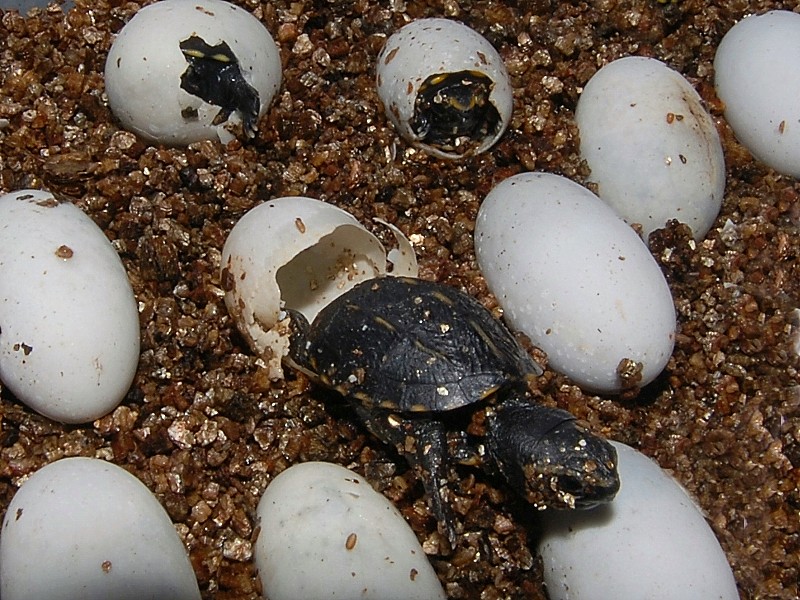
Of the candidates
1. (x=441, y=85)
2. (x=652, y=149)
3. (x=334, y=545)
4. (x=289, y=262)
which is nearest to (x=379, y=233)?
(x=289, y=262)

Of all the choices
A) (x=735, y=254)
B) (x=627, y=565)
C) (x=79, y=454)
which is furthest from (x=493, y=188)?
(x=79, y=454)

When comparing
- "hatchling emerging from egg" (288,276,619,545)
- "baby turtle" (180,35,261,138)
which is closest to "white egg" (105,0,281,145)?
"baby turtle" (180,35,261,138)

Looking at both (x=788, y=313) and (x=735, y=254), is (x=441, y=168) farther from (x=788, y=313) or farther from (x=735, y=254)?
(x=788, y=313)

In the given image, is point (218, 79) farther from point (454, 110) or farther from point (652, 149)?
point (652, 149)

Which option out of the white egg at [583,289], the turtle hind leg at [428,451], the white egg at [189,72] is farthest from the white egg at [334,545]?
the white egg at [189,72]

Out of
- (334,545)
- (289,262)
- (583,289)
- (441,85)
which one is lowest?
(334,545)

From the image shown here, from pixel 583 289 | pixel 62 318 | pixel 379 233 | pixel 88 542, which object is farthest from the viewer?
pixel 379 233
